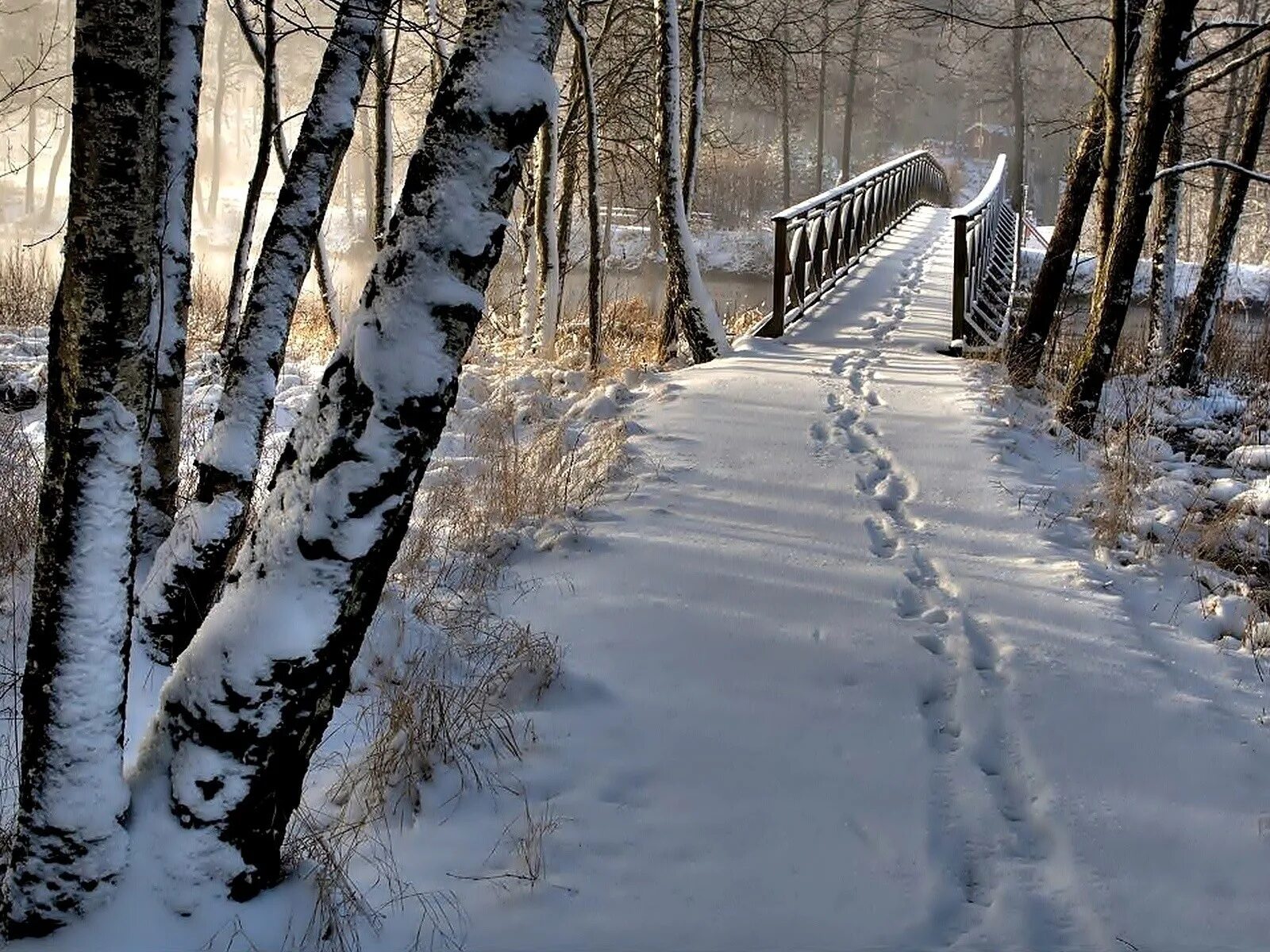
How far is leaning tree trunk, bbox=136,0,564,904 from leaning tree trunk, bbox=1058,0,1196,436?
17.9ft

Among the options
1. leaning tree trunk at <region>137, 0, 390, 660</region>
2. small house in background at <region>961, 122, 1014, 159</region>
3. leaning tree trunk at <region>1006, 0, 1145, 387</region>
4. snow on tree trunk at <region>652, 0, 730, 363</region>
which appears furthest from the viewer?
small house in background at <region>961, 122, 1014, 159</region>

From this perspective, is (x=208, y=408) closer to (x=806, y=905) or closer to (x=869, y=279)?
(x=806, y=905)

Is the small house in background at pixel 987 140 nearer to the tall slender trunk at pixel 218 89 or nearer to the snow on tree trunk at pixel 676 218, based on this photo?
the tall slender trunk at pixel 218 89

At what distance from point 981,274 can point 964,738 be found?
9.65 metres

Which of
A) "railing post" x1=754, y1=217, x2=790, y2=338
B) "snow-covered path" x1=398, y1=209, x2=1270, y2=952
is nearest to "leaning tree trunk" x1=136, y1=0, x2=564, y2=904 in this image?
"snow-covered path" x1=398, y1=209, x2=1270, y2=952

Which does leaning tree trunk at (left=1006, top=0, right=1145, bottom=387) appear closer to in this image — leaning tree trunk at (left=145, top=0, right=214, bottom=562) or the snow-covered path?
the snow-covered path

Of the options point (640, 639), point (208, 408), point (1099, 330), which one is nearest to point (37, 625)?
point (640, 639)

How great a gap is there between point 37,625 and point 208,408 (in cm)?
611

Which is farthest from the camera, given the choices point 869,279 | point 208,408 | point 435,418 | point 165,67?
point 869,279

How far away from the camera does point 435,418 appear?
2.09m

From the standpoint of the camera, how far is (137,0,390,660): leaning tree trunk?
320cm

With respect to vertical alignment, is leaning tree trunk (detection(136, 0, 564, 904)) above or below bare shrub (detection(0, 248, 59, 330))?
below

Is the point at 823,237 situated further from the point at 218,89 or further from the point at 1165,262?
the point at 218,89

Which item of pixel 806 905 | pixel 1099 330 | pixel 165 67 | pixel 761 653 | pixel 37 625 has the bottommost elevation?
pixel 806 905
